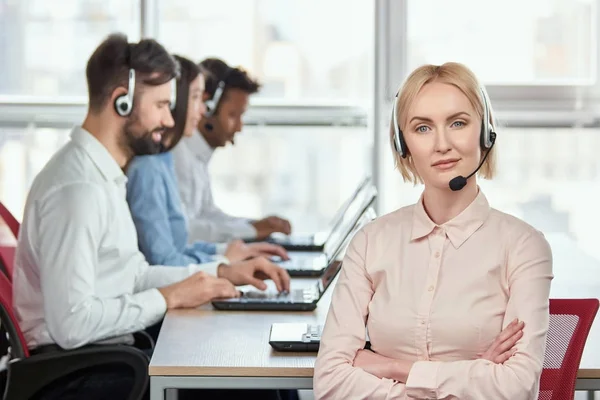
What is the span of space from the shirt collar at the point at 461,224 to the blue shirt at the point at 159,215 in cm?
148

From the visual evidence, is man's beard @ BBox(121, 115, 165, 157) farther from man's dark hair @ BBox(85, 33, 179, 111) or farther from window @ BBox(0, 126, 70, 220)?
window @ BBox(0, 126, 70, 220)

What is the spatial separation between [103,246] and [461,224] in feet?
3.42

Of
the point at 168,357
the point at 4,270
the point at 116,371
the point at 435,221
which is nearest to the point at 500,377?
the point at 435,221

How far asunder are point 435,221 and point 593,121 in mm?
3657

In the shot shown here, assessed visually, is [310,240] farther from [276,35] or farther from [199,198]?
[276,35]

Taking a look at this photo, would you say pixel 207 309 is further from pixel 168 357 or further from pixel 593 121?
pixel 593 121

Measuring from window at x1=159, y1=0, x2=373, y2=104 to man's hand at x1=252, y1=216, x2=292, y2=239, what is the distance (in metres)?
1.34

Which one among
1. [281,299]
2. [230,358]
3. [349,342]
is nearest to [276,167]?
[281,299]

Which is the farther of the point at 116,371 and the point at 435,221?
the point at 116,371

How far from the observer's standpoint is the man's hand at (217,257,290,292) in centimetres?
294

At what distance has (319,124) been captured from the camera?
564 cm

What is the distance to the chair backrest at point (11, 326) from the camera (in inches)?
97.0

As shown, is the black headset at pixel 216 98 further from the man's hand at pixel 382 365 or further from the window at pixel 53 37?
the man's hand at pixel 382 365

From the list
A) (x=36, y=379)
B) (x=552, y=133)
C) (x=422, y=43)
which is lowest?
(x=36, y=379)
